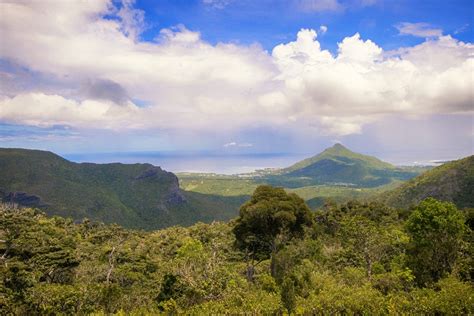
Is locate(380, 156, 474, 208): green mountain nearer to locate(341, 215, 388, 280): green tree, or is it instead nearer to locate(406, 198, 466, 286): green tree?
locate(341, 215, 388, 280): green tree

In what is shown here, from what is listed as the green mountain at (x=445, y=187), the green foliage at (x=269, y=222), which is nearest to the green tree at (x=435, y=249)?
the green foliage at (x=269, y=222)

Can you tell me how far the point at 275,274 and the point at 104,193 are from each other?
4654 inches

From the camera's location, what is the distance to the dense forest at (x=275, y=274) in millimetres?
12312

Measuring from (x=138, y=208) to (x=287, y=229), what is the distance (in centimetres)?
12044

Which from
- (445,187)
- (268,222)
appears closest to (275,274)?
(268,222)

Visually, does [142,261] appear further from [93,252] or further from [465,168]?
[465,168]

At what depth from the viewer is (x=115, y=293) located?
1402cm

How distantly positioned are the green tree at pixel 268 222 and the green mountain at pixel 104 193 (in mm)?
90721

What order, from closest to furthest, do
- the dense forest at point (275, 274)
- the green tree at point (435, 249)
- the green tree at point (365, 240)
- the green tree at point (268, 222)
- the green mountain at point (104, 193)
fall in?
the dense forest at point (275, 274)
the green tree at point (435, 249)
the green tree at point (365, 240)
the green tree at point (268, 222)
the green mountain at point (104, 193)

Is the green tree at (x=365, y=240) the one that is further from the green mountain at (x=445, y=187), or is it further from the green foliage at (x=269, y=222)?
the green mountain at (x=445, y=187)

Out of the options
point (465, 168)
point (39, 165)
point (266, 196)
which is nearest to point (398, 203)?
point (465, 168)

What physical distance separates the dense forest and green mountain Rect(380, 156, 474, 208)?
204 feet

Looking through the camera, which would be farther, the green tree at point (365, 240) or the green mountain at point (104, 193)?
the green mountain at point (104, 193)

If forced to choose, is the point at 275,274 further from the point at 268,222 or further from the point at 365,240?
the point at 365,240
